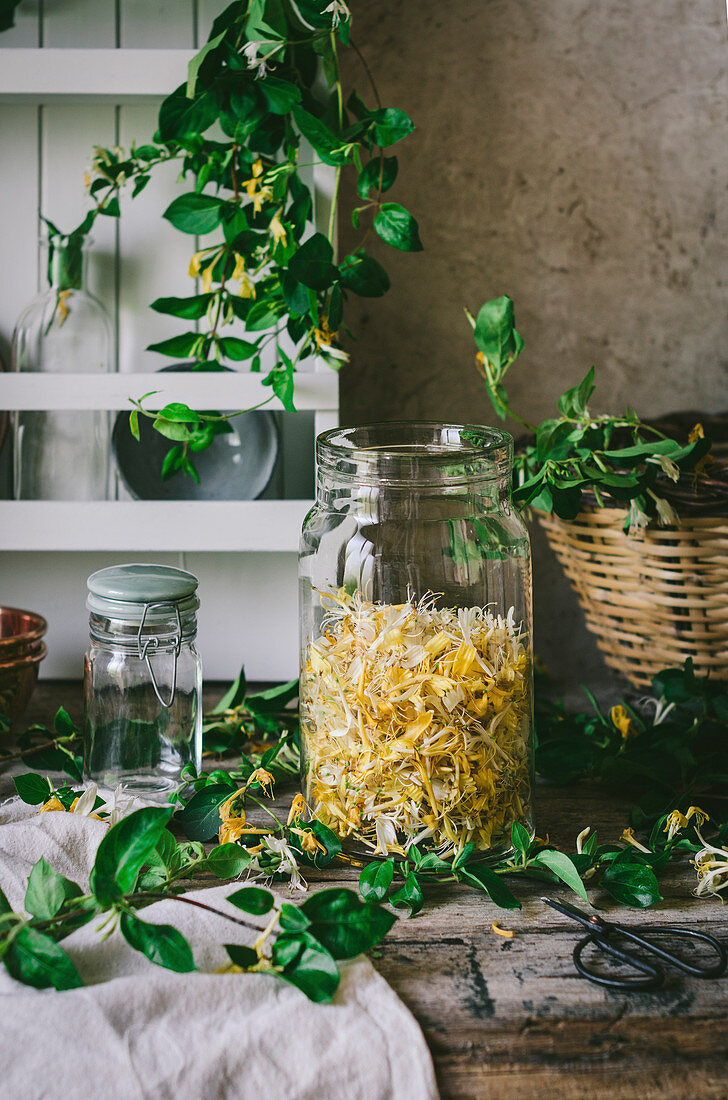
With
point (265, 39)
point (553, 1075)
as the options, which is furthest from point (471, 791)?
point (265, 39)

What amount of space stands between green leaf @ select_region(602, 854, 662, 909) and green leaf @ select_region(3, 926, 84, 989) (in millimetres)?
339

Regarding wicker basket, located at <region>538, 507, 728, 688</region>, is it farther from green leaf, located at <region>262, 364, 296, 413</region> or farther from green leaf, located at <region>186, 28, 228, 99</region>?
green leaf, located at <region>186, 28, 228, 99</region>

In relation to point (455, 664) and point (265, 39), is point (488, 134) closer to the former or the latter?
point (265, 39)

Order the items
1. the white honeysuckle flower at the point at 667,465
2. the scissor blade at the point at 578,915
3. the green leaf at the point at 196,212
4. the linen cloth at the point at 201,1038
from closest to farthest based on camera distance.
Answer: the linen cloth at the point at 201,1038 < the scissor blade at the point at 578,915 < the white honeysuckle flower at the point at 667,465 < the green leaf at the point at 196,212

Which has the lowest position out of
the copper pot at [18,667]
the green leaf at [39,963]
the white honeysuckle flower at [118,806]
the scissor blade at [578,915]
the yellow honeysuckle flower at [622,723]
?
the scissor blade at [578,915]

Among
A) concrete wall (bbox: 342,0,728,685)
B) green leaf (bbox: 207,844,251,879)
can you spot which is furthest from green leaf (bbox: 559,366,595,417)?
green leaf (bbox: 207,844,251,879)

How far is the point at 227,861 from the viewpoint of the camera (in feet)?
1.89

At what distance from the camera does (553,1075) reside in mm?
426

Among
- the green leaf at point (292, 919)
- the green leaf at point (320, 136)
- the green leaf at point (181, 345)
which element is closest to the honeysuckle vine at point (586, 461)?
the green leaf at point (320, 136)

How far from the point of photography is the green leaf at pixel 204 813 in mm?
648

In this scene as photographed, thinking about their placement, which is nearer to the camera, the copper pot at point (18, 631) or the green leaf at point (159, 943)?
the green leaf at point (159, 943)

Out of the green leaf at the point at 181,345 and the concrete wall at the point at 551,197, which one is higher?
the concrete wall at the point at 551,197

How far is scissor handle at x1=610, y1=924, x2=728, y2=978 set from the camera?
49 centimetres

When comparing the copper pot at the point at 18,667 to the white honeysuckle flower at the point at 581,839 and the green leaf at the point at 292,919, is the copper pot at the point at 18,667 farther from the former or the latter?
the white honeysuckle flower at the point at 581,839
